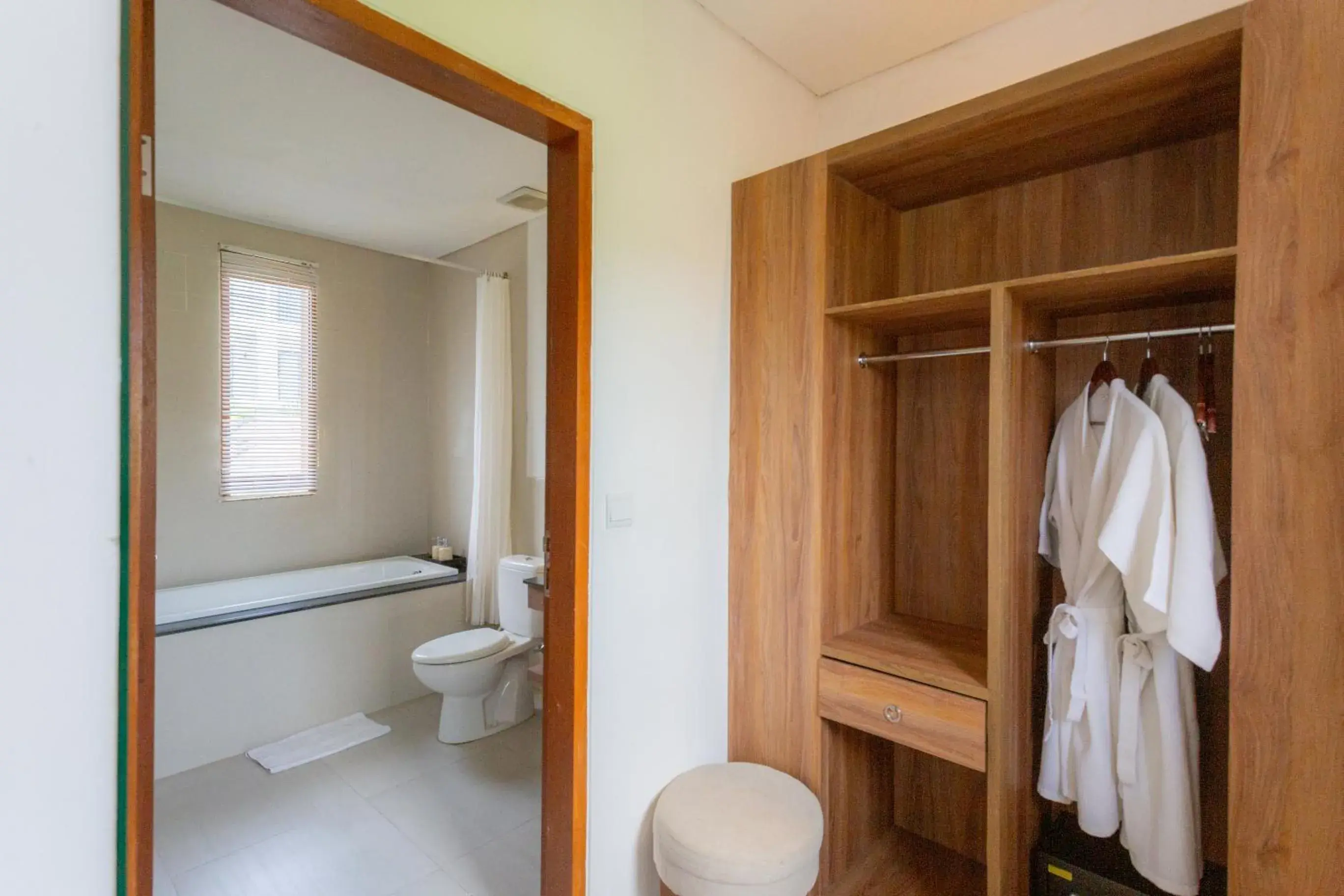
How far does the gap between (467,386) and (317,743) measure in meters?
2.11

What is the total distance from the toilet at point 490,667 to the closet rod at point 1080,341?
196 cm

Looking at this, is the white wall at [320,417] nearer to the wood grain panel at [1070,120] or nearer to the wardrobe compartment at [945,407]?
the wardrobe compartment at [945,407]

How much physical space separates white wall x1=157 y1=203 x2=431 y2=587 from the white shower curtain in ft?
2.87

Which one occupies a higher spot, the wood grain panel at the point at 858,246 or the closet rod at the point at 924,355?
the wood grain panel at the point at 858,246

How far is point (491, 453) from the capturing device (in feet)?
11.3

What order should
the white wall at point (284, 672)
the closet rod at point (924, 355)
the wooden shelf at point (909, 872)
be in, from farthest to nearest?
the white wall at point (284, 672), the wooden shelf at point (909, 872), the closet rod at point (924, 355)

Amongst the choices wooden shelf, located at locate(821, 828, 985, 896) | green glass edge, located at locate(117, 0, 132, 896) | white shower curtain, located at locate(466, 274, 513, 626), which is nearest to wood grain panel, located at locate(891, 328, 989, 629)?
wooden shelf, located at locate(821, 828, 985, 896)

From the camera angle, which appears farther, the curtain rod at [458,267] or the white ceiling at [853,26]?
the curtain rod at [458,267]

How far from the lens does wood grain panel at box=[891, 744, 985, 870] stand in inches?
77.0

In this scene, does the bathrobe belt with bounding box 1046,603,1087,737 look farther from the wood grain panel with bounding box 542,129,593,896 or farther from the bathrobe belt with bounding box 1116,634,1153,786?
the wood grain panel with bounding box 542,129,593,896

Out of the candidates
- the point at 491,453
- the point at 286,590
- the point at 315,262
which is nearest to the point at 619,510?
the point at 491,453

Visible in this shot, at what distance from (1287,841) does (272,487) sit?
166 inches

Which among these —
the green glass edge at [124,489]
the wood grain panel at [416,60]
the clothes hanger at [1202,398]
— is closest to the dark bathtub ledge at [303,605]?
the green glass edge at [124,489]

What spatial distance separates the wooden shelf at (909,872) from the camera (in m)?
1.84
